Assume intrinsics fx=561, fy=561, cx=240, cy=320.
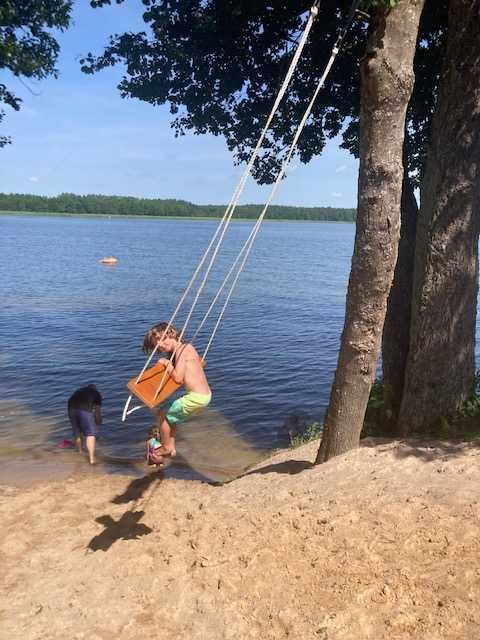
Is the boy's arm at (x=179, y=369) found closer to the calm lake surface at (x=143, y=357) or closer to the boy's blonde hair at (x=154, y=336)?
the boy's blonde hair at (x=154, y=336)

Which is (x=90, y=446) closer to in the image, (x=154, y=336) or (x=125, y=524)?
(x=125, y=524)

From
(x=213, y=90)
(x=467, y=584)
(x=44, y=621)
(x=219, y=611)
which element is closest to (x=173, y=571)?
(x=219, y=611)

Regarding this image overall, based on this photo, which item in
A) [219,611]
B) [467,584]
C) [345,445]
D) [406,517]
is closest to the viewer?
[467,584]

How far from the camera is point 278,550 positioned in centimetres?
544

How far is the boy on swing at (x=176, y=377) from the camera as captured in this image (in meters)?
6.68

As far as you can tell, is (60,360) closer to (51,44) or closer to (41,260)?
(51,44)

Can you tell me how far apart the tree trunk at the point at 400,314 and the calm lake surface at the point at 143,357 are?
11.4 feet

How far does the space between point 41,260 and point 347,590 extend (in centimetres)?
5408

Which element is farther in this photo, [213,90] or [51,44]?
[51,44]

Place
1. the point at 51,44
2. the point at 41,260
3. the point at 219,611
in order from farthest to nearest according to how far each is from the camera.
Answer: the point at 41,260, the point at 51,44, the point at 219,611

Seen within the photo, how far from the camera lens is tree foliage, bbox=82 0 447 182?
9.68 meters

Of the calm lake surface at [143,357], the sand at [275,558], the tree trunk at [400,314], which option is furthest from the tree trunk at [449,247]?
the calm lake surface at [143,357]

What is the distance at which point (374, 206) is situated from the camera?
6.02 metres

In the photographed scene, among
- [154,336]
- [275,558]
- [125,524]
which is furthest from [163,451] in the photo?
[275,558]
